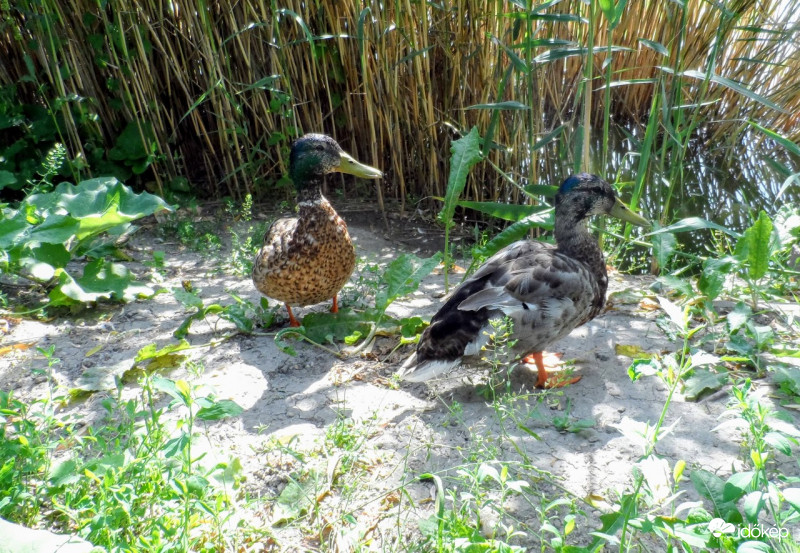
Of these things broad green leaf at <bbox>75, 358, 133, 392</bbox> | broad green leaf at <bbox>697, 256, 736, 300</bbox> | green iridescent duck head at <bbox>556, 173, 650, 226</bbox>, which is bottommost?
broad green leaf at <bbox>75, 358, 133, 392</bbox>

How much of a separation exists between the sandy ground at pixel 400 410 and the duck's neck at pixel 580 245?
1.10 ft

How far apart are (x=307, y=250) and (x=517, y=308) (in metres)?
1.12

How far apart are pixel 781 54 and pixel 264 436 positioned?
5.83 m

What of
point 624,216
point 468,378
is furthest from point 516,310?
point 624,216

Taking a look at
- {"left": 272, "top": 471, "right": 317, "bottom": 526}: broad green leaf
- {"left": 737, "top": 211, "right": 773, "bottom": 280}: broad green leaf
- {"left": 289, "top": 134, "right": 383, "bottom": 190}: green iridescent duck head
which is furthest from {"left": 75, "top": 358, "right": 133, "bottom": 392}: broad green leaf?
{"left": 737, "top": 211, "right": 773, "bottom": 280}: broad green leaf

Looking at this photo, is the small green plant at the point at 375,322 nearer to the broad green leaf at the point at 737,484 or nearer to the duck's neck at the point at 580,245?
the duck's neck at the point at 580,245

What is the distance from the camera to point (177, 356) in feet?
10.2

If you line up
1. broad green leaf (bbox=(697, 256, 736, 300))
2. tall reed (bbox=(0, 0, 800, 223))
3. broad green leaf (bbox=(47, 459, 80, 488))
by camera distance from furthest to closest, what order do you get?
tall reed (bbox=(0, 0, 800, 223)) < broad green leaf (bbox=(697, 256, 736, 300)) < broad green leaf (bbox=(47, 459, 80, 488))

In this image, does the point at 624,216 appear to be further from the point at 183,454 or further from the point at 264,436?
the point at 183,454

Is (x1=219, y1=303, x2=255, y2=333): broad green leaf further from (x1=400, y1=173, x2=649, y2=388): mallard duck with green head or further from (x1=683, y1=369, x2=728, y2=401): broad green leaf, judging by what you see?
(x1=683, y1=369, x2=728, y2=401): broad green leaf

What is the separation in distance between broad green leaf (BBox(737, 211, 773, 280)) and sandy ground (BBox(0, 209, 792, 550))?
0.49 metres

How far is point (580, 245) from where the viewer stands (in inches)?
130

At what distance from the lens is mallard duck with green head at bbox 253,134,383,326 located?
3.39 meters

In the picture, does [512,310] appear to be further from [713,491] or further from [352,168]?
[352,168]
